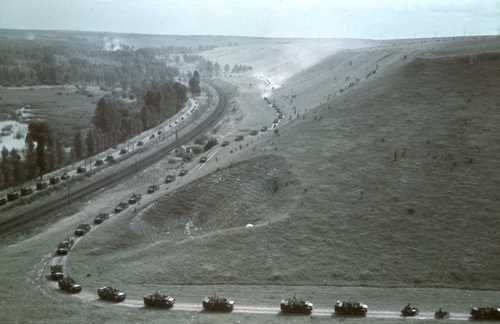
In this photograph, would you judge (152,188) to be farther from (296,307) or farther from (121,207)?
(296,307)

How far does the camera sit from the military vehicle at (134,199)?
289 feet

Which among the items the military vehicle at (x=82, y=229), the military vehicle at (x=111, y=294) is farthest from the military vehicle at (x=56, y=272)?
the military vehicle at (x=82, y=229)

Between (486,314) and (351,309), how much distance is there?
10.8m

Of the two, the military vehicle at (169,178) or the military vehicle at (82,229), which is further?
the military vehicle at (169,178)

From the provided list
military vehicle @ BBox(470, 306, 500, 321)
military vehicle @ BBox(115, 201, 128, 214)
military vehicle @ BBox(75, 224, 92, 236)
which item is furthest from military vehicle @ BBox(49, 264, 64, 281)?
military vehicle @ BBox(470, 306, 500, 321)

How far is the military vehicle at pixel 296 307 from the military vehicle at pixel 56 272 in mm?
23897

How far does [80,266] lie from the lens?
202 feet

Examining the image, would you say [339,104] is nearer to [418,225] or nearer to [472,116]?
[472,116]

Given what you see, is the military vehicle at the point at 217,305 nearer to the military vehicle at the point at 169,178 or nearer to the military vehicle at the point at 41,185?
the military vehicle at the point at 169,178

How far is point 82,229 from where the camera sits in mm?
74312

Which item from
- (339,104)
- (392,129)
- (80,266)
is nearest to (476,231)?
(392,129)

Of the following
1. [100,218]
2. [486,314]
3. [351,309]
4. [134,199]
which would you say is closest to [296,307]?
[351,309]

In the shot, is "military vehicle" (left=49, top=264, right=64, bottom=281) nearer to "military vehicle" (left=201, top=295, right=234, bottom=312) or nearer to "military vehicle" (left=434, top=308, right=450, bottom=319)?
"military vehicle" (left=201, top=295, right=234, bottom=312)

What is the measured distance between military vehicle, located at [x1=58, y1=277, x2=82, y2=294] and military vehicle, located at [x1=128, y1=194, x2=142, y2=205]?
33207 mm
